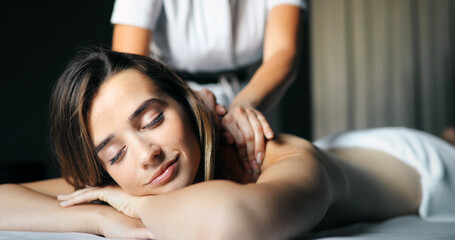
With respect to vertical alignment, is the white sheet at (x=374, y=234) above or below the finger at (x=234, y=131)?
below

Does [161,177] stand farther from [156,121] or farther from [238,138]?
[238,138]

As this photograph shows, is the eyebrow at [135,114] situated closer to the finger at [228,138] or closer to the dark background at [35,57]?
the finger at [228,138]

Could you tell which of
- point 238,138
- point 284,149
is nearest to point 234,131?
point 238,138

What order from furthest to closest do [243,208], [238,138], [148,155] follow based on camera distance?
1. [238,138]
2. [148,155]
3. [243,208]

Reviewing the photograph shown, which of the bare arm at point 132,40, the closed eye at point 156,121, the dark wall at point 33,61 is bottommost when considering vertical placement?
the dark wall at point 33,61

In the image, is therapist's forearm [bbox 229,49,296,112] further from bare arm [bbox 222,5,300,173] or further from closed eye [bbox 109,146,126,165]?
closed eye [bbox 109,146,126,165]

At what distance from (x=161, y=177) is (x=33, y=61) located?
9.14 ft

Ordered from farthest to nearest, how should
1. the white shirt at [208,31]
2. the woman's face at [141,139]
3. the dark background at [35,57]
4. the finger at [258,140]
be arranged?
the dark background at [35,57], the white shirt at [208,31], the finger at [258,140], the woman's face at [141,139]

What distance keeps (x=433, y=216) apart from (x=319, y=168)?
2.10ft

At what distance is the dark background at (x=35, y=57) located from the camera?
125 inches

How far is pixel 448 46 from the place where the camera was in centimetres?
420

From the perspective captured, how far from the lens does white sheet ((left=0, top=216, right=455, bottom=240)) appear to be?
0.82 m

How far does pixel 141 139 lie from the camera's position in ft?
2.97

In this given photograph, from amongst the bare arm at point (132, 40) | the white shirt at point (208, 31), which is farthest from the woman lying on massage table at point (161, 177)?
the white shirt at point (208, 31)
